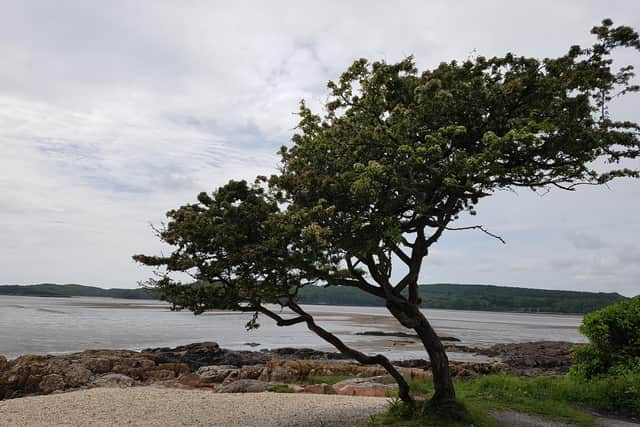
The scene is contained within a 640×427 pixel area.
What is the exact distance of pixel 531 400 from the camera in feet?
50.0

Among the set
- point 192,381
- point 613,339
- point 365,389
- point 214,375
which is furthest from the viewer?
point 214,375

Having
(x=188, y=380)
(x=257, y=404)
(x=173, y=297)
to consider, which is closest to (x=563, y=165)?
(x=173, y=297)

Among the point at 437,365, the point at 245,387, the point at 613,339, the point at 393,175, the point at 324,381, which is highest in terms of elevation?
the point at 393,175

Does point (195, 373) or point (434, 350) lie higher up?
point (434, 350)

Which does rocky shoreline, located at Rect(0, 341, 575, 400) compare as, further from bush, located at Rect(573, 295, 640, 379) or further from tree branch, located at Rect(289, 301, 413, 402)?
bush, located at Rect(573, 295, 640, 379)

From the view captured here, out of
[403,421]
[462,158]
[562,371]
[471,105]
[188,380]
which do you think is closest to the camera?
[462,158]

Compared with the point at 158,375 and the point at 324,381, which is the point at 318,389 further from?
the point at 158,375

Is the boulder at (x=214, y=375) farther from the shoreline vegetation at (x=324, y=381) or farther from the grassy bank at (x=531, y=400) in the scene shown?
the grassy bank at (x=531, y=400)

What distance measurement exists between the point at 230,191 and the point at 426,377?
15.7 meters

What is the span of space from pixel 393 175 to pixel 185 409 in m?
9.38

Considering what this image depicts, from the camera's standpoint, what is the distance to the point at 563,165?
39.1ft

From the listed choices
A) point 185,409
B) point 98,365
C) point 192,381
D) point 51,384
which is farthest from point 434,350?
point 98,365

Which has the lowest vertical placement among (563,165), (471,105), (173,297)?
(173,297)

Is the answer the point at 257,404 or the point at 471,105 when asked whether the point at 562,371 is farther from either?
the point at 471,105
